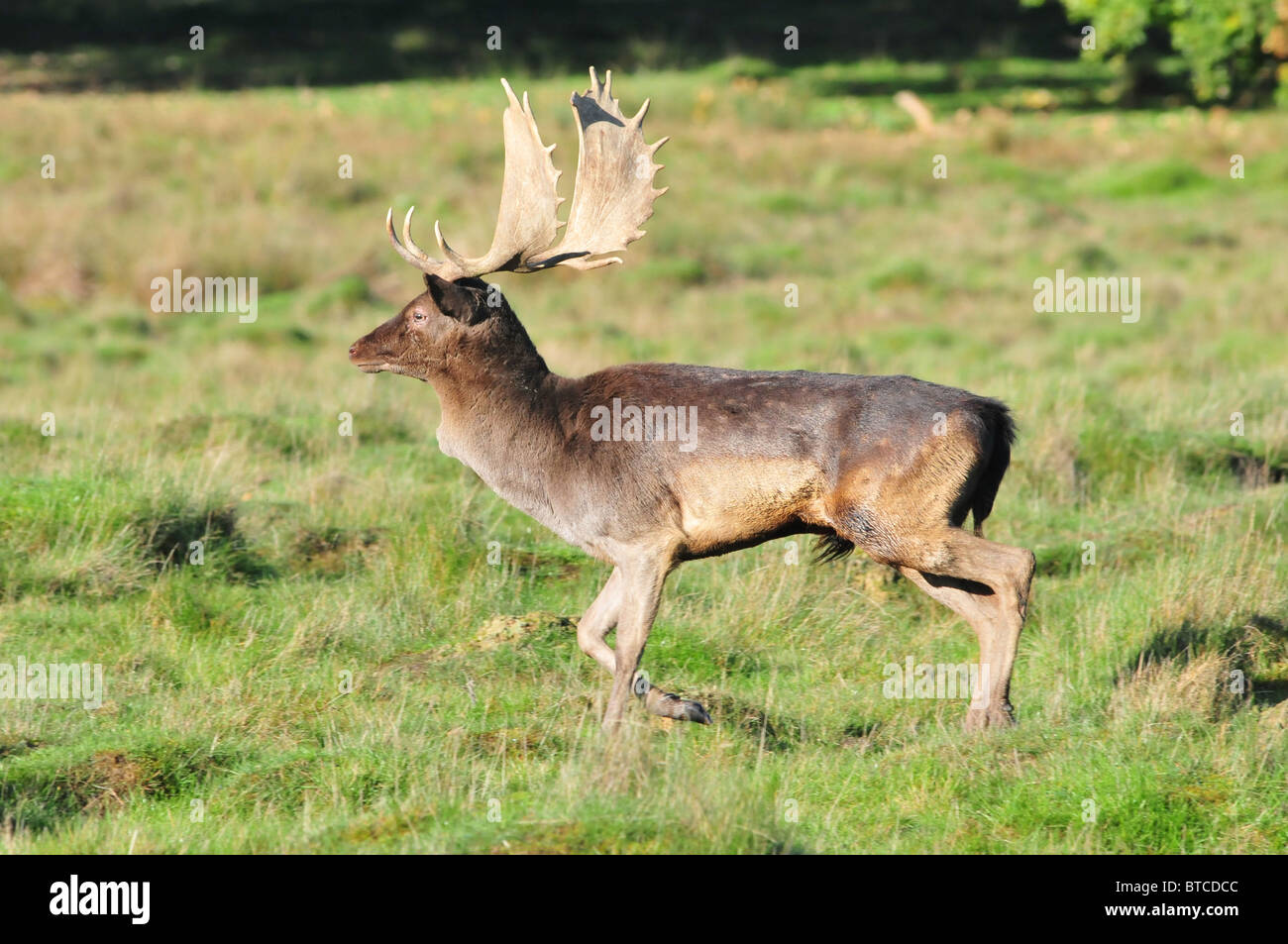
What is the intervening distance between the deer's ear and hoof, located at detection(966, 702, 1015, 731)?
9.51 feet

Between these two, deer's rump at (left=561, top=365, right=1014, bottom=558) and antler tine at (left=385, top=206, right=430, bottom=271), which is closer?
deer's rump at (left=561, top=365, right=1014, bottom=558)

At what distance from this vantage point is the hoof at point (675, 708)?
6.89 metres

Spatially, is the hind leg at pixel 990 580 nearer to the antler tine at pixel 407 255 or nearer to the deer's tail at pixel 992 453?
the deer's tail at pixel 992 453

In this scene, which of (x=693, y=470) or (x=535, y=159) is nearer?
(x=693, y=470)

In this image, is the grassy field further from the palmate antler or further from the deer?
the palmate antler

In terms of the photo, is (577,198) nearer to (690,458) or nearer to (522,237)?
(522,237)

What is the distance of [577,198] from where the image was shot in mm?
7934

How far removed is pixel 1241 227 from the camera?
23.2 metres

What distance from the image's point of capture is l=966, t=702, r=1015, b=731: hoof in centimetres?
696

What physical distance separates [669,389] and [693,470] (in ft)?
1.47

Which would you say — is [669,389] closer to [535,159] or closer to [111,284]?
[535,159]

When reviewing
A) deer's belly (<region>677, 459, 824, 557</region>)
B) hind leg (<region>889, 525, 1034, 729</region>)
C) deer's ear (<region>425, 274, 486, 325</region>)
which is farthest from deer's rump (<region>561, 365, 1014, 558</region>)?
deer's ear (<region>425, 274, 486, 325</region>)

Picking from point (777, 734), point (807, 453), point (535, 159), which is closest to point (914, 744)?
point (777, 734)

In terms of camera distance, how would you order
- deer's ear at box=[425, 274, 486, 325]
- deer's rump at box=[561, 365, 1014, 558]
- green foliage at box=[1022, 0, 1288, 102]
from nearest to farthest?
1. deer's rump at box=[561, 365, 1014, 558]
2. deer's ear at box=[425, 274, 486, 325]
3. green foliage at box=[1022, 0, 1288, 102]
